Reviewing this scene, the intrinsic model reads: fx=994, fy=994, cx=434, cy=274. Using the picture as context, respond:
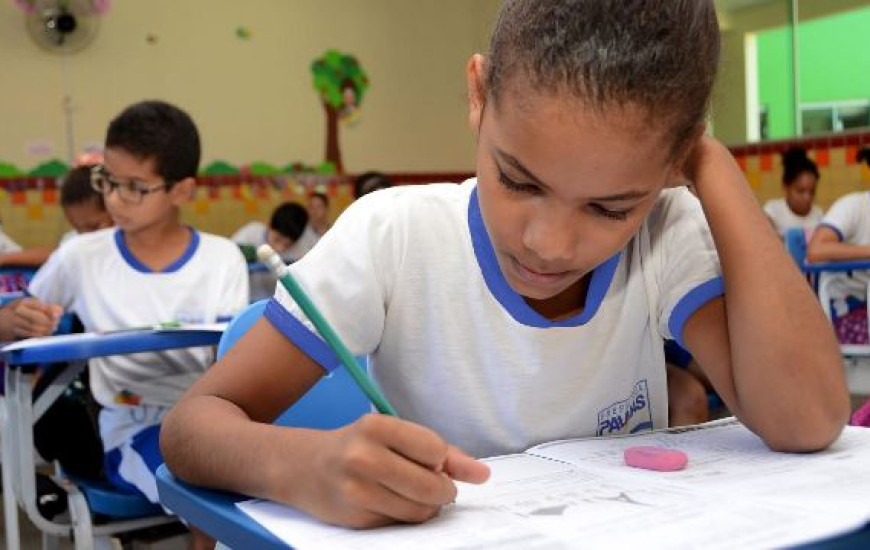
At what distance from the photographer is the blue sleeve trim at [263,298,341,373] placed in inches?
35.6

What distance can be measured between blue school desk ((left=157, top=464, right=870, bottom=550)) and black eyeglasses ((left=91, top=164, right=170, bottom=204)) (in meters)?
1.63

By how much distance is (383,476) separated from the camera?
65cm

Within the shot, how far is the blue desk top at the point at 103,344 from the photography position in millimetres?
1668

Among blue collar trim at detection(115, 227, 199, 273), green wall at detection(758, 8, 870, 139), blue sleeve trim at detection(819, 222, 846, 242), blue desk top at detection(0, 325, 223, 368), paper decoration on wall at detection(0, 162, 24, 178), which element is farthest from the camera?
green wall at detection(758, 8, 870, 139)

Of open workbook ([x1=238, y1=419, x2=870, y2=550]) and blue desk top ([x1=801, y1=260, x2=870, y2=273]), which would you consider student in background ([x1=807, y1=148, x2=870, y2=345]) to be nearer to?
blue desk top ([x1=801, y1=260, x2=870, y2=273])

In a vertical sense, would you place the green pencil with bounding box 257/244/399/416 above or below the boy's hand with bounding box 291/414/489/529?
above

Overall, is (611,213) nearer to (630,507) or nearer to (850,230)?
(630,507)

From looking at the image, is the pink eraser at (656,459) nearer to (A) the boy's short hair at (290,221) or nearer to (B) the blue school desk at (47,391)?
(B) the blue school desk at (47,391)

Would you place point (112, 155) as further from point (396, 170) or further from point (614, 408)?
point (396, 170)

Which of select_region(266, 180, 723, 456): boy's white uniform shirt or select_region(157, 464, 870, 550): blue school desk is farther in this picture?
select_region(266, 180, 723, 456): boy's white uniform shirt

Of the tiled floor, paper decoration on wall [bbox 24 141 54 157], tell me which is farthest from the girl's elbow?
paper decoration on wall [bbox 24 141 54 157]

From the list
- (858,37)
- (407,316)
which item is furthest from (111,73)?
(407,316)

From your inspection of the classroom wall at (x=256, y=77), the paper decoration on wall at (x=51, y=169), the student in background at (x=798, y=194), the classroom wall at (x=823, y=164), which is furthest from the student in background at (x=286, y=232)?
the student in background at (x=798, y=194)

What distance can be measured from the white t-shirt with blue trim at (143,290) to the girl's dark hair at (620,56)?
4.91 ft
